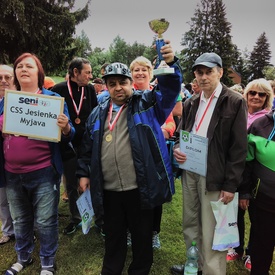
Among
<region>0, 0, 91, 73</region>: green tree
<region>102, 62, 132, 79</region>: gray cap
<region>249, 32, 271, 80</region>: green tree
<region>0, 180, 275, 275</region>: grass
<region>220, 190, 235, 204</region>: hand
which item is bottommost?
<region>0, 180, 275, 275</region>: grass

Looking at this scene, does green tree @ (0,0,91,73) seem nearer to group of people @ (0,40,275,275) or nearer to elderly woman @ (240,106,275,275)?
group of people @ (0,40,275,275)

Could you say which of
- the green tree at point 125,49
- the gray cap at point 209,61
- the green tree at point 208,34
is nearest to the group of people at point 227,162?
the gray cap at point 209,61

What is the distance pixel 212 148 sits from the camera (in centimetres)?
240

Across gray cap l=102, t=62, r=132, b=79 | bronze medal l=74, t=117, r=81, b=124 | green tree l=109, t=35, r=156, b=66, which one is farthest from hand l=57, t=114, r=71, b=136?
green tree l=109, t=35, r=156, b=66

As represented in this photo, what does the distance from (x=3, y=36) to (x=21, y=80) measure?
15723mm

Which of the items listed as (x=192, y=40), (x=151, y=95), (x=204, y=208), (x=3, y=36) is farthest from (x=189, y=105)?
(x=192, y=40)

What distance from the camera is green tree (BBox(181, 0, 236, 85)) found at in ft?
142

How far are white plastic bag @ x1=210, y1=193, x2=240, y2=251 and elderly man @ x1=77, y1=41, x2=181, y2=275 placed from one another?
0.50 meters

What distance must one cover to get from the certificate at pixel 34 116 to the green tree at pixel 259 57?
62676 millimetres

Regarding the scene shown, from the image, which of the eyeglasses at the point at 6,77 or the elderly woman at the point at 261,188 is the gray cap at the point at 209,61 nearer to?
the elderly woman at the point at 261,188

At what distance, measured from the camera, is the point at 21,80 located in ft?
8.73

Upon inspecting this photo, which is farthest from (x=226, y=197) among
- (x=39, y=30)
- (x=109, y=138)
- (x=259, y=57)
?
(x=259, y=57)

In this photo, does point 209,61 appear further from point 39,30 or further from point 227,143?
point 39,30

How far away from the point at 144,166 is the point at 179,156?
0.51m
